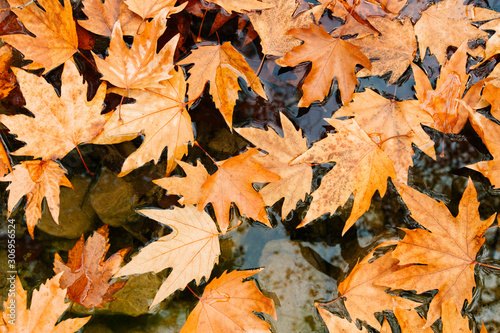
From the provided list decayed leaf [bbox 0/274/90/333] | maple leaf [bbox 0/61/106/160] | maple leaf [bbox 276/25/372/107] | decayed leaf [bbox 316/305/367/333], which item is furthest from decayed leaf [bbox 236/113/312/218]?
decayed leaf [bbox 0/274/90/333]

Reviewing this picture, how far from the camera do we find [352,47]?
131 centimetres

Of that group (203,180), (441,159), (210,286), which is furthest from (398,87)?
(210,286)

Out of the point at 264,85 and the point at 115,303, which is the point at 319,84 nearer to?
the point at 264,85

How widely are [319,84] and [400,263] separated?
812 mm

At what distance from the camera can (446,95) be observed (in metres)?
1.35

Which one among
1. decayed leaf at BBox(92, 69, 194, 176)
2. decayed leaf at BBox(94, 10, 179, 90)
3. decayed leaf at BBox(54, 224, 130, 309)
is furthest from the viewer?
decayed leaf at BBox(54, 224, 130, 309)

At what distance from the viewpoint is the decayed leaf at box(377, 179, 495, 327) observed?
1.22m

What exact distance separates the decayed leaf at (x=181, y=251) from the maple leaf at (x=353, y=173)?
0.42 metres

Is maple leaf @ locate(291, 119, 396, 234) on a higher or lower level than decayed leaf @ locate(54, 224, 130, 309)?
higher

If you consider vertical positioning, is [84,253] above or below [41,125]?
below

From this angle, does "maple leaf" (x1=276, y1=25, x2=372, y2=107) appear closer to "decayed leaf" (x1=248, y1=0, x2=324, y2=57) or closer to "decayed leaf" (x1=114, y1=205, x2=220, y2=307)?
"decayed leaf" (x1=248, y1=0, x2=324, y2=57)

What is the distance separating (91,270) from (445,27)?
2.01 metres

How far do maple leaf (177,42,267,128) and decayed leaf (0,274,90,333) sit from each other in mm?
1045

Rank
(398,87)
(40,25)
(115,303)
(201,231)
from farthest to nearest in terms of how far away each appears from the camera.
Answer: (115,303), (398,87), (201,231), (40,25)
